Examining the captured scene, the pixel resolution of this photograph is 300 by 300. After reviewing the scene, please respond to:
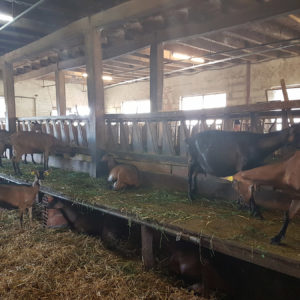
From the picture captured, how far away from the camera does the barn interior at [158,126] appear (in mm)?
2938

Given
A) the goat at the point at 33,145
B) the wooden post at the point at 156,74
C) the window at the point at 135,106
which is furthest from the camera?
the window at the point at 135,106

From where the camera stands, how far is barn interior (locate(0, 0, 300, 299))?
2.94 m

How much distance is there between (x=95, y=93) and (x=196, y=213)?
3.27m

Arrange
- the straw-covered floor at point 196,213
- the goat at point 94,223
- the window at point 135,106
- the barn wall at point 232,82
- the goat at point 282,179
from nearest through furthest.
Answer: the goat at point 282,179, the straw-covered floor at point 196,213, the goat at point 94,223, the barn wall at point 232,82, the window at point 135,106

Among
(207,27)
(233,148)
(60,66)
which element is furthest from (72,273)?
(60,66)

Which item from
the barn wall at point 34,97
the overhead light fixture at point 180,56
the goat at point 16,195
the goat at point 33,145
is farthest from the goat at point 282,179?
the barn wall at point 34,97

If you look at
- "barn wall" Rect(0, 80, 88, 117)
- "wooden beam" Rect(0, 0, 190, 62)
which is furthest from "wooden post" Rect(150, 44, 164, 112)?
"barn wall" Rect(0, 80, 88, 117)

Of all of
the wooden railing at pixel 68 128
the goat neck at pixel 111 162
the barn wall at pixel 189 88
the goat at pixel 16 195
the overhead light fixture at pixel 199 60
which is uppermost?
the overhead light fixture at pixel 199 60

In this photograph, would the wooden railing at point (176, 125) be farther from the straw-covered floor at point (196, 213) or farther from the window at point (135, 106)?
the window at point (135, 106)

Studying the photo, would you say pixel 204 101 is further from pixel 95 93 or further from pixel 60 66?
pixel 95 93

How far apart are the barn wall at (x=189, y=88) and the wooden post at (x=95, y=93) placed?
9.06 m

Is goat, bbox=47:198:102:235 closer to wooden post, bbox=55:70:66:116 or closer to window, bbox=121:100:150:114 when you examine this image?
wooden post, bbox=55:70:66:116

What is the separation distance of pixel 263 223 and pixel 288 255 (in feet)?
2.37

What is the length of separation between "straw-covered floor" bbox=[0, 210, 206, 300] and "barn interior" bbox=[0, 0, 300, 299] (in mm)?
325
